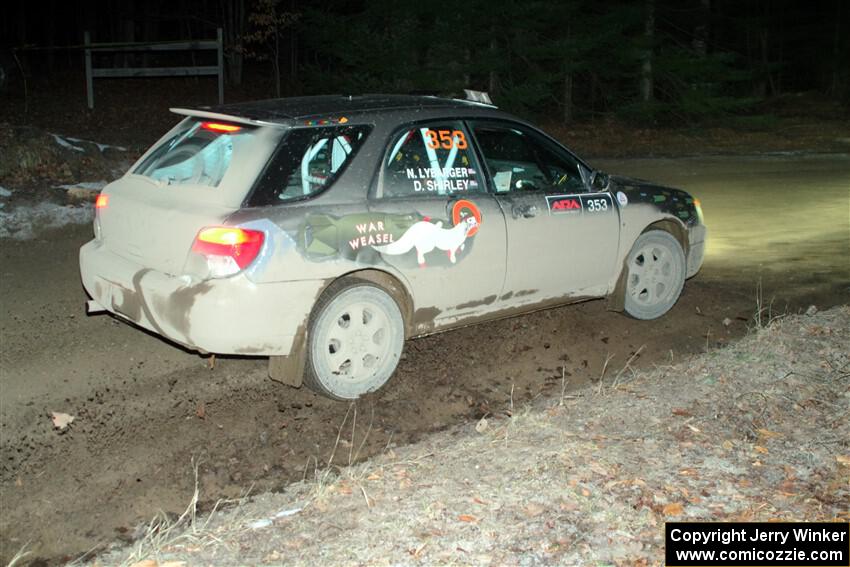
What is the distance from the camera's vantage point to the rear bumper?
505 centimetres

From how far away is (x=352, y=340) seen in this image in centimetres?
565

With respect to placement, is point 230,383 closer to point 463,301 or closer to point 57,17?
point 463,301

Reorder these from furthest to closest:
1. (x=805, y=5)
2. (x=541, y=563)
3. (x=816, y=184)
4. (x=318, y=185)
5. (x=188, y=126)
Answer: (x=805, y=5), (x=816, y=184), (x=188, y=126), (x=318, y=185), (x=541, y=563)

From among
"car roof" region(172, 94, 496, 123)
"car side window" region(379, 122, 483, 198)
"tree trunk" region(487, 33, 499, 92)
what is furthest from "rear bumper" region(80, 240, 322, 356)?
"tree trunk" region(487, 33, 499, 92)

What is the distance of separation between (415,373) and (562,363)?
3.74 ft

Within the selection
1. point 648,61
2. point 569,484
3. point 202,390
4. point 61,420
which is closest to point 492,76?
point 648,61

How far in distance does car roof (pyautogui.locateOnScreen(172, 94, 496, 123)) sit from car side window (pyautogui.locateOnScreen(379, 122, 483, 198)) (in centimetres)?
19

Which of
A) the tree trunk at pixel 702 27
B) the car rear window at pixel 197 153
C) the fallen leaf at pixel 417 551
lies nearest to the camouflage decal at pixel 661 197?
the car rear window at pixel 197 153

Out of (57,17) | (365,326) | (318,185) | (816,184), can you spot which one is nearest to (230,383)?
(365,326)

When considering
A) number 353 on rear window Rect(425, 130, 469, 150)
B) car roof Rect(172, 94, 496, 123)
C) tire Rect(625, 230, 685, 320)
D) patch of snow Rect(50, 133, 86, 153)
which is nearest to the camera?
car roof Rect(172, 94, 496, 123)

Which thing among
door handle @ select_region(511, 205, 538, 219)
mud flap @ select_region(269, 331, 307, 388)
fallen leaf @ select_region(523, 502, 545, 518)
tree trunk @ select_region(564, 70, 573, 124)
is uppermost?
tree trunk @ select_region(564, 70, 573, 124)

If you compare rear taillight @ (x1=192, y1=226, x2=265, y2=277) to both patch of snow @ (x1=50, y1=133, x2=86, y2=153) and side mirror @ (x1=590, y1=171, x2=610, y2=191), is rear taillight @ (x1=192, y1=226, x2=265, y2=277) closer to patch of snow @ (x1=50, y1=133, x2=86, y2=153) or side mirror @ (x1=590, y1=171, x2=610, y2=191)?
side mirror @ (x1=590, y1=171, x2=610, y2=191)

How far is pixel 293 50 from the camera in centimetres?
3341

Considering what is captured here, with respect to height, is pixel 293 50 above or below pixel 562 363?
above
